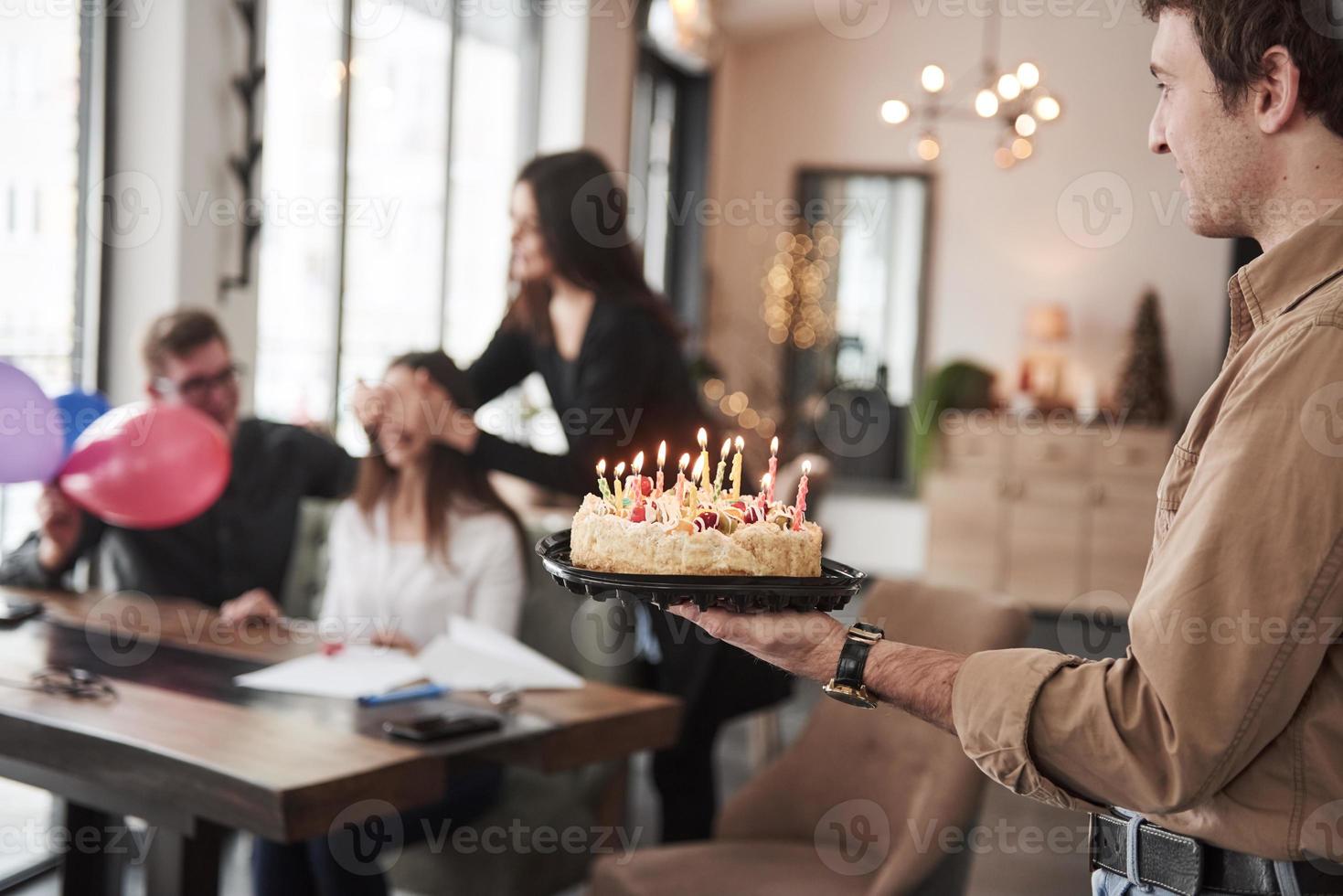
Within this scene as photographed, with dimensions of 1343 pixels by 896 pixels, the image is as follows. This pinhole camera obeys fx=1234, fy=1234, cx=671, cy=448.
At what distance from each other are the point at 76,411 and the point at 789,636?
196cm

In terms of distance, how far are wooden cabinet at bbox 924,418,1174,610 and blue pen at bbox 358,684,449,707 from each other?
5.40m

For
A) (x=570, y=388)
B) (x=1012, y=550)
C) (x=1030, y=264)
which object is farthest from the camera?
(x=1030, y=264)

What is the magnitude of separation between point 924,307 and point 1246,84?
7.02 m

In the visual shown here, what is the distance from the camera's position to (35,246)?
3201mm

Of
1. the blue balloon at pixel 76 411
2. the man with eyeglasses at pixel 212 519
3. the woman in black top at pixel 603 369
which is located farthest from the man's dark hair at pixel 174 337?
the woman in black top at pixel 603 369

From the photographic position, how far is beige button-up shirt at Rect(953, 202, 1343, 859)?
86cm

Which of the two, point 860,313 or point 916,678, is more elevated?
point 860,313

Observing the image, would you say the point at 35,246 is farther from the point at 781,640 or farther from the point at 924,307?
the point at 924,307

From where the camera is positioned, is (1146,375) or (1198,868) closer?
(1198,868)

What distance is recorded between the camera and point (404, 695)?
194cm

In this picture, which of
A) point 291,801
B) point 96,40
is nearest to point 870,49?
point 96,40

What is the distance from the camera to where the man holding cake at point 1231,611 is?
86cm

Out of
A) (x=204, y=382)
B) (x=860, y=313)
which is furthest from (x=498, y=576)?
(x=860, y=313)

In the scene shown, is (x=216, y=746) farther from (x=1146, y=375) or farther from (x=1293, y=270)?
(x=1146, y=375)
